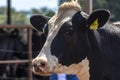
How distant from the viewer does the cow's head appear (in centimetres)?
446

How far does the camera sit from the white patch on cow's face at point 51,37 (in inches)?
173

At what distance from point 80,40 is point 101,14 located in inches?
12.5

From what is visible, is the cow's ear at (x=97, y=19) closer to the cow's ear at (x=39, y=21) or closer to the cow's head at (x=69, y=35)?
the cow's head at (x=69, y=35)

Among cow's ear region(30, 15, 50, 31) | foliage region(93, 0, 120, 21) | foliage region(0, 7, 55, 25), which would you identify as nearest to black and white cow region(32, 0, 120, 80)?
cow's ear region(30, 15, 50, 31)

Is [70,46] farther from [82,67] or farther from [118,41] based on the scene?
[118,41]

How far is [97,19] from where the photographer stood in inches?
182

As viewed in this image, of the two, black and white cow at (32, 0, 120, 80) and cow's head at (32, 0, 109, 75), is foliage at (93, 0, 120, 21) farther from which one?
cow's head at (32, 0, 109, 75)

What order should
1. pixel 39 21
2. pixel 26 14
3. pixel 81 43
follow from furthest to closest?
pixel 26 14, pixel 39 21, pixel 81 43

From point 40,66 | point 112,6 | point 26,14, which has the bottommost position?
point 26,14

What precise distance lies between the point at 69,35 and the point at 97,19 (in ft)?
1.04

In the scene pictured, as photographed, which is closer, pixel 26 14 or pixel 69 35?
pixel 69 35

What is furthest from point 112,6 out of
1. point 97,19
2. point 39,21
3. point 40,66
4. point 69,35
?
point 40,66

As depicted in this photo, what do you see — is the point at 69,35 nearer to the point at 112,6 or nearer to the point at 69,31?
the point at 69,31

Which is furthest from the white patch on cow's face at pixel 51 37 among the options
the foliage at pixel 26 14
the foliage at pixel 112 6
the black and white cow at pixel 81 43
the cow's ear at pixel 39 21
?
the foliage at pixel 112 6
